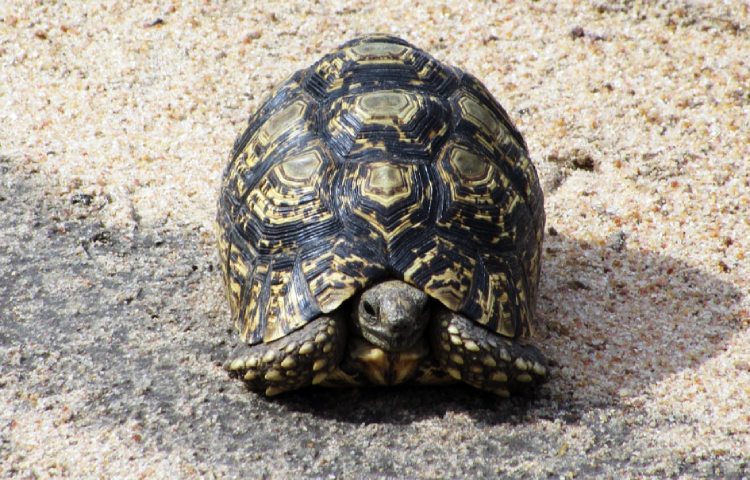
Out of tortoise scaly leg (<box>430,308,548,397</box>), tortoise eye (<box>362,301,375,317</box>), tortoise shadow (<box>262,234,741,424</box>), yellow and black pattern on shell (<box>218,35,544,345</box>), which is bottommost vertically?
tortoise shadow (<box>262,234,741,424</box>)

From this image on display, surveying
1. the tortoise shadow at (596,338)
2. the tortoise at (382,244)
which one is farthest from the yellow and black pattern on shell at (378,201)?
the tortoise shadow at (596,338)

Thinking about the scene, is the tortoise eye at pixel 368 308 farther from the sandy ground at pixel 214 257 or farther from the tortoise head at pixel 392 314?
the sandy ground at pixel 214 257

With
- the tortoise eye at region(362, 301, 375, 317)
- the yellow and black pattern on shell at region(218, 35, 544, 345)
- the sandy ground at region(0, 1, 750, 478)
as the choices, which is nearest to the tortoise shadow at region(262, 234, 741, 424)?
the sandy ground at region(0, 1, 750, 478)

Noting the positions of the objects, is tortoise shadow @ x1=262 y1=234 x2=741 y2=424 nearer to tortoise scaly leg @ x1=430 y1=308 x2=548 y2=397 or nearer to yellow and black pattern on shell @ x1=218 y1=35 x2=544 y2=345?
tortoise scaly leg @ x1=430 y1=308 x2=548 y2=397

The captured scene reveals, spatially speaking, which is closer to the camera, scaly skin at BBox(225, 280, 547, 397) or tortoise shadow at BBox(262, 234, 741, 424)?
scaly skin at BBox(225, 280, 547, 397)

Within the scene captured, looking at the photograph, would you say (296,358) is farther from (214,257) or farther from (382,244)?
(214,257)

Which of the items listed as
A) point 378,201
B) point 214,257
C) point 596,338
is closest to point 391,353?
point 378,201
